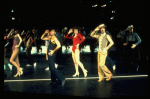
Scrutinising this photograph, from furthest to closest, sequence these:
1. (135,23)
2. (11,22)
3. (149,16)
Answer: (11,22)
(135,23)
(149,16)

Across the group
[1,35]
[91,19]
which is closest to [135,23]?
[91,19]

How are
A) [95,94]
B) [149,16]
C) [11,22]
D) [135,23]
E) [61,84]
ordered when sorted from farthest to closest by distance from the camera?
[11,22]
[135,23]
[61,84]
[95,94]
[149,16]

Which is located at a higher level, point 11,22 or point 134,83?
point 11,22

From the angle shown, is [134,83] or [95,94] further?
[134,83]

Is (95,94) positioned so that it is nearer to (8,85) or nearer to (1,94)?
(1,94)

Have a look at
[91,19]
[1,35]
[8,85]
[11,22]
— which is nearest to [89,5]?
[91,19]

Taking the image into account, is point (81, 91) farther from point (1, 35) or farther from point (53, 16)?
point (53, 16)

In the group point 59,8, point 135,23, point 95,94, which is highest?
point 59,8

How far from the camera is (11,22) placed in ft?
68.0

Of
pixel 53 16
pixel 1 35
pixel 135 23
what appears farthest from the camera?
pixel 53 16

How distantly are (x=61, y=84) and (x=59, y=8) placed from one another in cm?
862

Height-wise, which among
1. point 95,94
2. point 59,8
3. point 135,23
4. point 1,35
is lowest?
point 95,94

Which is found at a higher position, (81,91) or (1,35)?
(1,35)

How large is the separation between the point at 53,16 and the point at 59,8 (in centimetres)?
95
